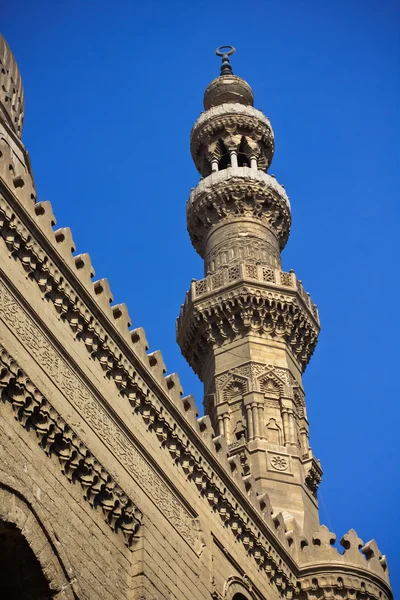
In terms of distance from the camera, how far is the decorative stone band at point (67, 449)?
35.9ft

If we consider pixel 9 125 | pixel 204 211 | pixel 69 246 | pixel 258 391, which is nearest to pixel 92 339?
pixel 69 246

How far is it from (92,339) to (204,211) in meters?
11.8

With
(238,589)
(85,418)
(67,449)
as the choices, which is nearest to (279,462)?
(238,589)

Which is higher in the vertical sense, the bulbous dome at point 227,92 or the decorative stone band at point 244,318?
the bulbous dome at point 227,92

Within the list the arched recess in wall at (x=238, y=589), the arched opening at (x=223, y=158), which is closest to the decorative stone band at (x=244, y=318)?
the arched opening at (x=223, y=158)

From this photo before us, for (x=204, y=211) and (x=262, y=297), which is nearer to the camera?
(x=262, y=297)

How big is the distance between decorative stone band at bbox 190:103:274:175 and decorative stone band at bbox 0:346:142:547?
14.7 meters

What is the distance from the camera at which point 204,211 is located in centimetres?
2425

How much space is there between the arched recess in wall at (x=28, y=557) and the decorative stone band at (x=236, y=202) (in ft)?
45.4

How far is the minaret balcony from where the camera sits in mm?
21703

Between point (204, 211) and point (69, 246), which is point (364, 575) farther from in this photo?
point (204, 211)

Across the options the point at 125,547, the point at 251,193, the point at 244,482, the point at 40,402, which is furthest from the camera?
the point at 251,193

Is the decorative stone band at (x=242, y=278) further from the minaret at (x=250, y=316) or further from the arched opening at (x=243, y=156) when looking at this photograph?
the arched opening at (x=243, y=156)

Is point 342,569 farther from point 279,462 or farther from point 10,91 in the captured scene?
point 10,91
